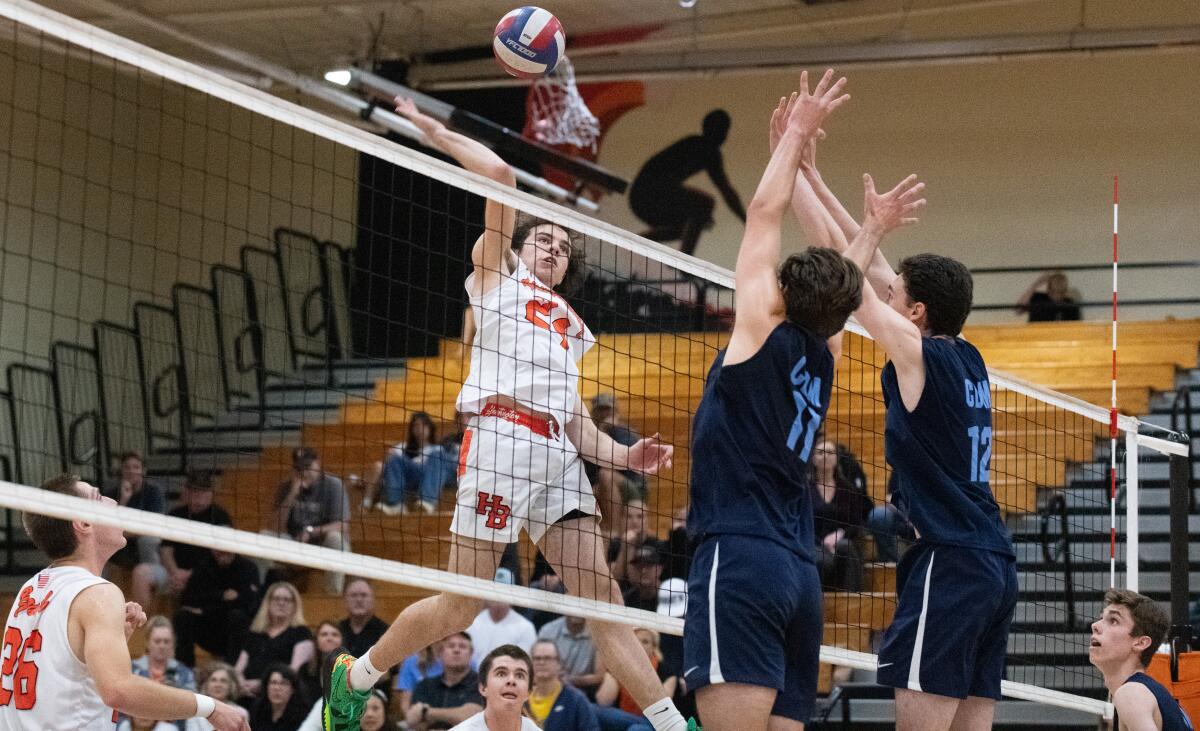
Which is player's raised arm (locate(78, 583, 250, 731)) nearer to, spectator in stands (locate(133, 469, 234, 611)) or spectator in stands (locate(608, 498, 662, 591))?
spectator in stands (locate(608, 498, 662, 591))

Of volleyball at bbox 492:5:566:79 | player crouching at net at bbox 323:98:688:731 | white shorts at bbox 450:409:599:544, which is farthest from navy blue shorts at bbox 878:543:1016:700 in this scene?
volleyball at bbox 492:5:566:79

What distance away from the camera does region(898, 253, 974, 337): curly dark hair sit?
6.33 metres

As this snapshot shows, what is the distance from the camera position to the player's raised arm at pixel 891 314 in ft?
19.6

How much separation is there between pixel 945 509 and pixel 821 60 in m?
12.9

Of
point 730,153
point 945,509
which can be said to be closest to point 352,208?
point 730,153

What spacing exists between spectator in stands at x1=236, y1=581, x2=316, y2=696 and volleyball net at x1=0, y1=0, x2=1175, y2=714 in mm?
1321

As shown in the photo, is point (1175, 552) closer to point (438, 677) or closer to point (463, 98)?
point (438, 677)

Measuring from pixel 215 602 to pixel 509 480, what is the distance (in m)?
8.75

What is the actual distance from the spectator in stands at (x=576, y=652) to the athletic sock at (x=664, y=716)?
A: 5644 millimetres

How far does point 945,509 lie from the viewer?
20.5 ft

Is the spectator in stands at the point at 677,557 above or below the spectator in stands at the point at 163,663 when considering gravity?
above

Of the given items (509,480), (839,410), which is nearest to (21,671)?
(509,480)

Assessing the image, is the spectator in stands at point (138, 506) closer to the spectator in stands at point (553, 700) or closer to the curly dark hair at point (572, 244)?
the spectator in stands at point (553, 700)

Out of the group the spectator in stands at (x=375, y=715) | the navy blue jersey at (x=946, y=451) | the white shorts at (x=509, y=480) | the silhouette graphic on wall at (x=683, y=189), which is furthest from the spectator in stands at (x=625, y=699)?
the silhouette graphic on wall at (x=683, y=189)
